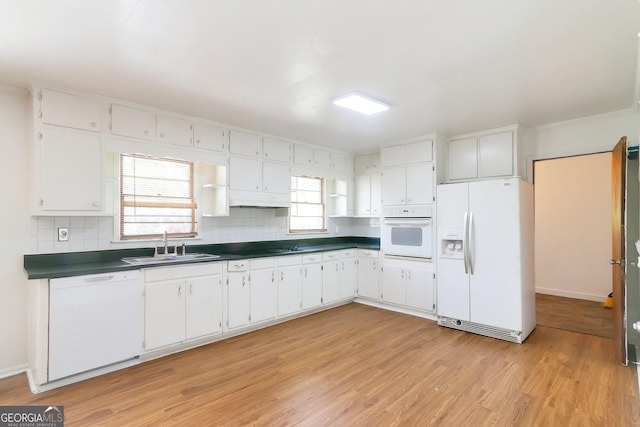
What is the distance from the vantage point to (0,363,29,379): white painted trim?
2.88 meters

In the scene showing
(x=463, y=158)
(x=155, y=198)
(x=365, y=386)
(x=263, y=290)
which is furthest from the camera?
(x=463, y=158)

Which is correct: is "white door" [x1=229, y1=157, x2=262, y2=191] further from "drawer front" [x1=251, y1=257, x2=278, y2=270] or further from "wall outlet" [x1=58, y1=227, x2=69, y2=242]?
"wall outlet" [x1=58, y1=227, x2=69, y2=242]

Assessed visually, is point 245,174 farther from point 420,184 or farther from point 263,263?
point 420,184

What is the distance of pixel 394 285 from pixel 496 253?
60.9 inches

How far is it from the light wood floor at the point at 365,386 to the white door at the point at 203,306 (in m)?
0.22

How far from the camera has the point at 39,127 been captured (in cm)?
283

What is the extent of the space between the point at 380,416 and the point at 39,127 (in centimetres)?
355

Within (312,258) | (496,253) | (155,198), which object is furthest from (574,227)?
(155,198)

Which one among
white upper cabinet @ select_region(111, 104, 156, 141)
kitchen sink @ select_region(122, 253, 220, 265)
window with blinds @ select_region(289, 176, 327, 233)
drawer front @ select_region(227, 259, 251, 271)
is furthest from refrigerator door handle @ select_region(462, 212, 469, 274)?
white upper cabinet @ select_region(111, 104, 156, 141)

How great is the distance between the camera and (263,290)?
4.10 metres

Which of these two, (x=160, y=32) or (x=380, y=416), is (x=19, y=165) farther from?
(x=380, y=416)

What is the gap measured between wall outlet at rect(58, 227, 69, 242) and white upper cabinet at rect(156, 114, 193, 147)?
1.23 metres

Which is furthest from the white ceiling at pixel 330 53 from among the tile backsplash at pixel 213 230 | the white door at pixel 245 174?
the tile backsplash at pixel 213 230

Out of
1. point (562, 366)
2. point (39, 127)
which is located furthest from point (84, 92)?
point (562, 366)
